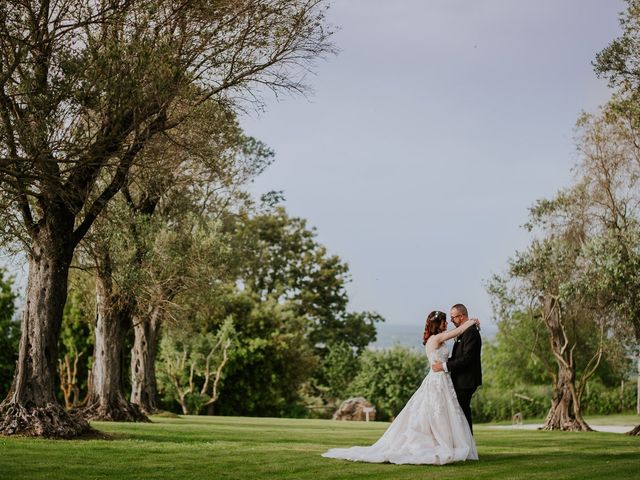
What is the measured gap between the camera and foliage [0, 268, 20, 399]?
4950 centimetres

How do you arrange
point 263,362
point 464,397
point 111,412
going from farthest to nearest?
point 263,362 → point 111,412 → point 464,397

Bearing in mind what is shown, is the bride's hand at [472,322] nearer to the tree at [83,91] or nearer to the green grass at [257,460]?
the green grass at [257,460]

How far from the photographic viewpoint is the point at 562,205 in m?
33.3

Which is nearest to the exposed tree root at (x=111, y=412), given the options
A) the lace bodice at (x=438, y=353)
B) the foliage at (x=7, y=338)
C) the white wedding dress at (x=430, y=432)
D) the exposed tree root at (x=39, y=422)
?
the exposed tree root at (x=39, y=422)

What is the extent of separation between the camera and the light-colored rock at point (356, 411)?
47.4 m

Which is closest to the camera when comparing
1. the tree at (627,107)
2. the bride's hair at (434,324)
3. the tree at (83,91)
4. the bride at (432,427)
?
the bride at (432,427)

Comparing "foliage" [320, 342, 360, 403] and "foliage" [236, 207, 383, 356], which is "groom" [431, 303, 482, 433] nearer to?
"foliage" [320, 342, 360, 403]

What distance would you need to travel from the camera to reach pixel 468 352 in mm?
15953

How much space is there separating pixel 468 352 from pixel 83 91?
28.0ft

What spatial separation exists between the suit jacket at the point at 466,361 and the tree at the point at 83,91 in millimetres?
7648

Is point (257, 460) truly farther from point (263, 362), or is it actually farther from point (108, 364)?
point (263, 362)

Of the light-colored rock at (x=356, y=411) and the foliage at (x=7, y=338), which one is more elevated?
the foliage at (x=7, y=338)

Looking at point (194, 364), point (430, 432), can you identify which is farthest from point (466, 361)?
point (194, 364)

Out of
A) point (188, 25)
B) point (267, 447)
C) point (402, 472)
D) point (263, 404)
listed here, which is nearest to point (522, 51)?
point (263, 404)
